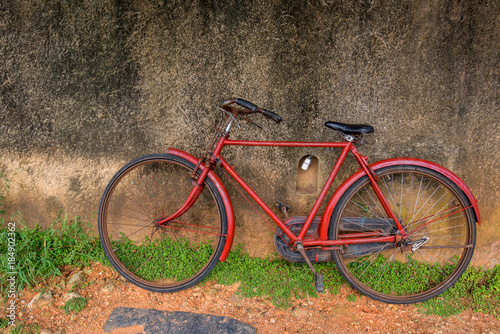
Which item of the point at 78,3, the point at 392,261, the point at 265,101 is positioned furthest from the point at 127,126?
the point at 392,261

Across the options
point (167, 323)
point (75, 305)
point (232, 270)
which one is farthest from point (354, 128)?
point (75, 305)

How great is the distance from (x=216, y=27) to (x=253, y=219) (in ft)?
6.22

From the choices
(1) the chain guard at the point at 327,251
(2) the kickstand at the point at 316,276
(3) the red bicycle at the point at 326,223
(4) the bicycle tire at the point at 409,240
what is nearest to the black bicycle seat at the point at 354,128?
(3) the red bicycle at the point at 326,223

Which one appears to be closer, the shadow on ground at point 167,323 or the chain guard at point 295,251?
the shadow on ground at point 167,323

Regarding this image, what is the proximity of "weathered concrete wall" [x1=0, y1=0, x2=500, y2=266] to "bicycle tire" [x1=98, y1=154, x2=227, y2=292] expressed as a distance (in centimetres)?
27

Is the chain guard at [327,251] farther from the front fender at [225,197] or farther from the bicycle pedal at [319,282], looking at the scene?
the front fender at [225,197]

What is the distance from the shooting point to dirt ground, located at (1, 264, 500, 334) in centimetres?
263

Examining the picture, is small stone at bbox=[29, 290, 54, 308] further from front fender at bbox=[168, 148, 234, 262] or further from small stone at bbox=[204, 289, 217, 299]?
front fender at bbox=[168, 148, 234, 262]

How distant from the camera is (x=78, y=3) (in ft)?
9.34

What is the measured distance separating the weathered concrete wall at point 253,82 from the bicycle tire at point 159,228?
27 cm

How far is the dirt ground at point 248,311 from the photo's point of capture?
263 cm

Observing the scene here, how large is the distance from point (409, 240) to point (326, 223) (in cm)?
83

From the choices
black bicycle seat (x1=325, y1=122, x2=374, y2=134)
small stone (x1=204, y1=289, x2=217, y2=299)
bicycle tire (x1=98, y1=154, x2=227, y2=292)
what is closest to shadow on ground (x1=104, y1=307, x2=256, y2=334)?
small stone (x1=204, y1=289, x2=217, y2=299)

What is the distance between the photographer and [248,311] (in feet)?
9.07
